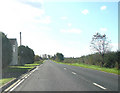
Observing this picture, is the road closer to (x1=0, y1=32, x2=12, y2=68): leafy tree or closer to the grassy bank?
the grassy bank

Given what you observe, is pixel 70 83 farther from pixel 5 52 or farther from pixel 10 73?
pixel 5 52

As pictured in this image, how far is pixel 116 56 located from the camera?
2538cm

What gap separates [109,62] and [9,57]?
1616cm

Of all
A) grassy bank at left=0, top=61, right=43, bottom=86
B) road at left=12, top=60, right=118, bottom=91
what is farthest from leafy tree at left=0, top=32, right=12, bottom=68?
road at left=12, top=60, right=118, bottom=91

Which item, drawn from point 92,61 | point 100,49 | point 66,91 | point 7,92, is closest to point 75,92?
point 66,91

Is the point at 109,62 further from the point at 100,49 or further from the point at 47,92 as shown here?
the point at 47,92

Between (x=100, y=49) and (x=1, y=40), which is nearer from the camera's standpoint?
(x=1, y=40)

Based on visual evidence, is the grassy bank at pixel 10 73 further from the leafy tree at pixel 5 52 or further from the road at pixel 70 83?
the road at pixel 70 83

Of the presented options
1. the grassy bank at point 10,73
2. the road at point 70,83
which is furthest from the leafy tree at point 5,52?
the road at point 70,83

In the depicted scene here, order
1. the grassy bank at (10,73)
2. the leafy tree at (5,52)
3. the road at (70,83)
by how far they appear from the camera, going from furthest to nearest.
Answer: the leafy tree at (5,52) < the grassy bank at (10,73) < the road at (70,83)

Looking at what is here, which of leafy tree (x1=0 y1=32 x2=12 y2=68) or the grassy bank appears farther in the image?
leafy tree (x1=0 y1=32 x2=12 y2=68)

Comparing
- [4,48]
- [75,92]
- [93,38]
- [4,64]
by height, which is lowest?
[75,92]

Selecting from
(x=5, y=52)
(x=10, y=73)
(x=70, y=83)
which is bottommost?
(x=70, y=83)

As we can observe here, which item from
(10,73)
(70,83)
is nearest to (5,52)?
(10,73)
